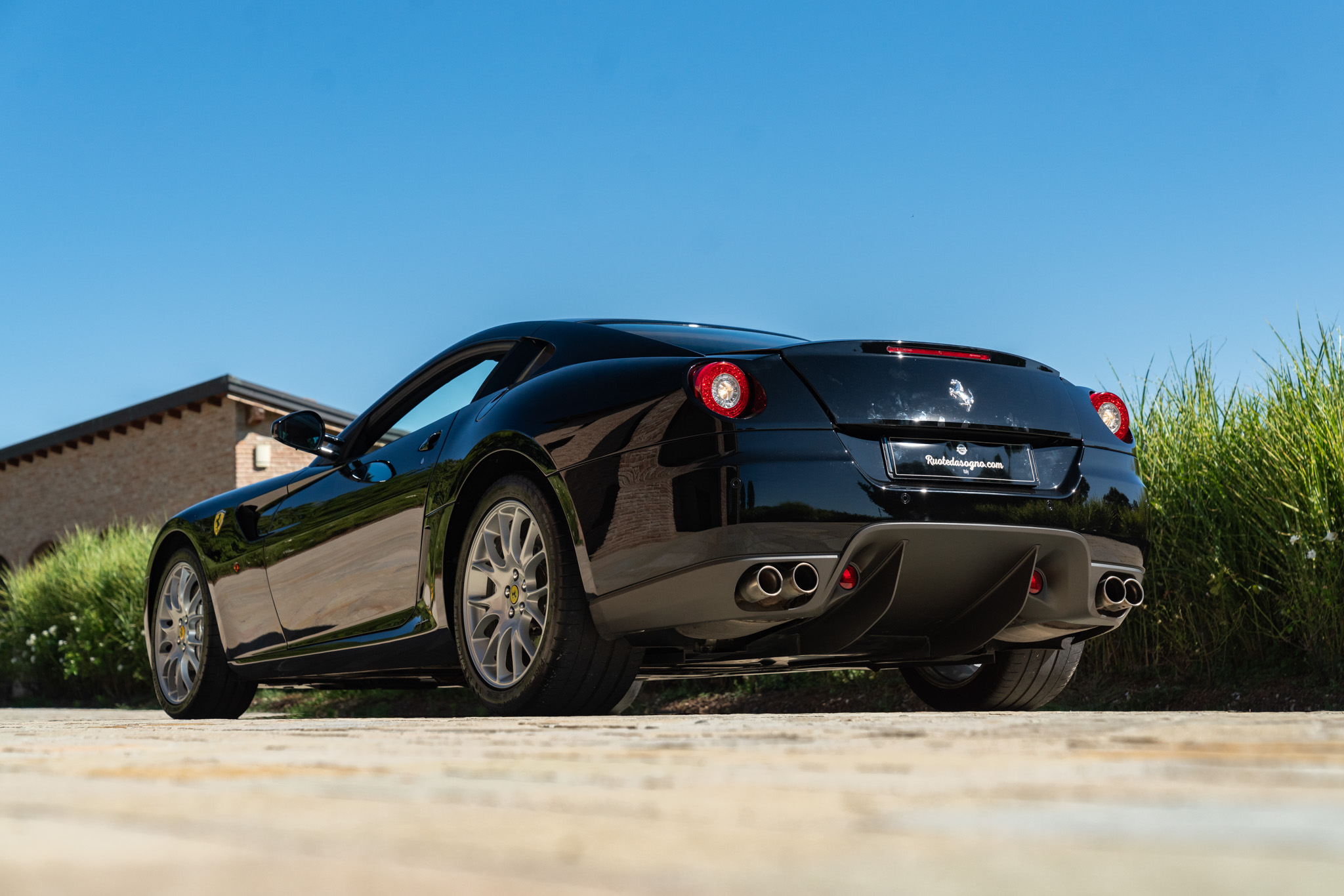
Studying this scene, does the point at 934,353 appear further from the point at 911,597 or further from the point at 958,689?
the point at 958,689

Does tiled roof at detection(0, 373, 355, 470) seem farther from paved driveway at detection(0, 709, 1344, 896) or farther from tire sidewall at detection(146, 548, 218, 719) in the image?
paved driveway at detection(0, 709, 1344, 896)

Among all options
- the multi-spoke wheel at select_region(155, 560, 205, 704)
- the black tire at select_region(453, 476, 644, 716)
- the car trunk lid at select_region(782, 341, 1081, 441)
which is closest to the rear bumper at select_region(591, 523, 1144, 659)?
the black tire at select_region(453, 476, 644, 716)

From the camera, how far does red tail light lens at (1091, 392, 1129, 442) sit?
474cm

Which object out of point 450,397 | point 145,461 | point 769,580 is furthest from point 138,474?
point 769,580

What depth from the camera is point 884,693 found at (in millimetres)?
7004

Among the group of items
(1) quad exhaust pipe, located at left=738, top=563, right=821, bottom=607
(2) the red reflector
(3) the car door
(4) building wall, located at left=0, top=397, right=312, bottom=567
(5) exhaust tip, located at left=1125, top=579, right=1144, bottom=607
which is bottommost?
(5) exhaust tip, located at left=1125, top=579, right=1144, bottom=607

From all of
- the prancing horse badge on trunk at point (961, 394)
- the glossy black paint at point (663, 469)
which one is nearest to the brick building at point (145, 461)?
the glossy black paint at point (663, 469)

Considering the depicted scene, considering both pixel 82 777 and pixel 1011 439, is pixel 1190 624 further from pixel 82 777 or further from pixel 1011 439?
pixel 82 777

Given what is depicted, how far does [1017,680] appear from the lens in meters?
Result: 5.17

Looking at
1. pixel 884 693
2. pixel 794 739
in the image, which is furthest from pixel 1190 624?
pixel 794 739

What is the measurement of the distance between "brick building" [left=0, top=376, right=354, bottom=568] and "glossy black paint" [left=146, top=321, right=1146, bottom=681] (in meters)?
13.0

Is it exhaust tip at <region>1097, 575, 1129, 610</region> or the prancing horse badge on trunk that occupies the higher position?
the prancing horse badge on trunk

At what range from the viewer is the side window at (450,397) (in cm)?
509

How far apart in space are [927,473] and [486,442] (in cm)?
152
